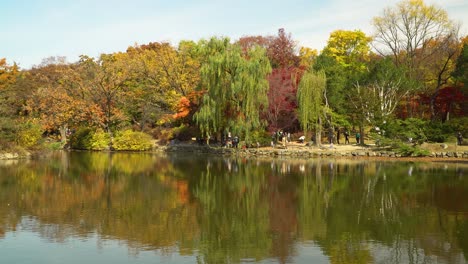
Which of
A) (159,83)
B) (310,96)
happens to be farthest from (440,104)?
(159,83)

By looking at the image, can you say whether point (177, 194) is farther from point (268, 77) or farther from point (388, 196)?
point (268, 77)

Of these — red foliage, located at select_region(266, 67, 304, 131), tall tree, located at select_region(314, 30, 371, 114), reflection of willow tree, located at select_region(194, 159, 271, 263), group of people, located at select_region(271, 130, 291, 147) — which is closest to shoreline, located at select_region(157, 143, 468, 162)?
group of people, located at select_region(271, 130, 291, 147)

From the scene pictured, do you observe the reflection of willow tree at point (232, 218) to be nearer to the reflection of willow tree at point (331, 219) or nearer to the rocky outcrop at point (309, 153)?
the reflection of willow tree at point (331, 219)

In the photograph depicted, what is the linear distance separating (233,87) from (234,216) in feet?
65.3

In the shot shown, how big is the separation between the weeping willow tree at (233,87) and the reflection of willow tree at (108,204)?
9945 mm

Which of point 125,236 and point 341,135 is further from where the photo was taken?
point 341,135

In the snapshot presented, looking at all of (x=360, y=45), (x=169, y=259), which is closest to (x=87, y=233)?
(x=169, y=259)

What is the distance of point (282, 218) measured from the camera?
13258mm

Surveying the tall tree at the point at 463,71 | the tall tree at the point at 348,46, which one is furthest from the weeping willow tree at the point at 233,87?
the tall tree at the point at 348,46

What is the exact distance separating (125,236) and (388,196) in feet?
31.2

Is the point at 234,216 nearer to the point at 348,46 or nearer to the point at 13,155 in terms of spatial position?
the point at 13,155

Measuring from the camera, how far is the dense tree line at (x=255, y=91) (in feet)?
109

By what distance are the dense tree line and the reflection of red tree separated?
569 inches

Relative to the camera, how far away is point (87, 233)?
1140cm
